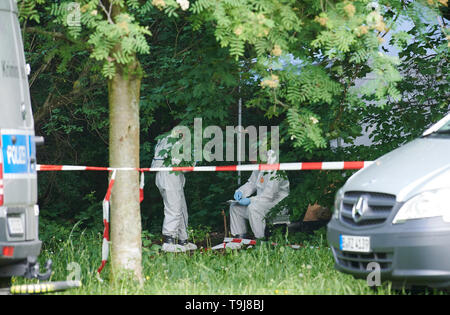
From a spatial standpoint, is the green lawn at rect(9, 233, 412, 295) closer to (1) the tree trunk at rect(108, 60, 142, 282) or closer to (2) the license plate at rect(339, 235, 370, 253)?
(1) the tree trunk at rect(108, 60, 142, 282)

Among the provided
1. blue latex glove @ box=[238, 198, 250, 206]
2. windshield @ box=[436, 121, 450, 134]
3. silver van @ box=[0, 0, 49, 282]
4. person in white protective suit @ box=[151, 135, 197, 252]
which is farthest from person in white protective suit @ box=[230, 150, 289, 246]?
silver van @ box=[0, 0, 49, 282]

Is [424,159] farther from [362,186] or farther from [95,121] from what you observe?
[95,121]

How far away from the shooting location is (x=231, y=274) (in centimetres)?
798

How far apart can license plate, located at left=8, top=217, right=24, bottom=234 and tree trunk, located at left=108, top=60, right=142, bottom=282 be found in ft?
4.76

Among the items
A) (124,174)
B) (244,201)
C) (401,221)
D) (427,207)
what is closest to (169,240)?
(244,201)

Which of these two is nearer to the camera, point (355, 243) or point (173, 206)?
point (355, 243)

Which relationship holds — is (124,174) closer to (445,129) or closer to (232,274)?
(232,274)

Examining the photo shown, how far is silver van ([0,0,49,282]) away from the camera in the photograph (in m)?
6.02

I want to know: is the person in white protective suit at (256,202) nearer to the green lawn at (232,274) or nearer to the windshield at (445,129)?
the green lawn at (232,274)

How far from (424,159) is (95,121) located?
8041 mm

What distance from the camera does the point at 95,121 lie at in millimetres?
13195

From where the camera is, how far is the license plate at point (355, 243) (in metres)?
5.88

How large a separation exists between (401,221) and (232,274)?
8.41 ft
